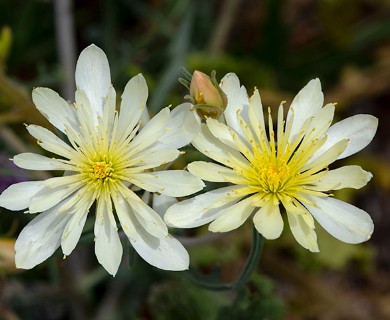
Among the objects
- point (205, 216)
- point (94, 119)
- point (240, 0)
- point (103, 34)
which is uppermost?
point (240, 0)

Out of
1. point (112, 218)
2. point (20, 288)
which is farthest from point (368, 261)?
point (112, 218)

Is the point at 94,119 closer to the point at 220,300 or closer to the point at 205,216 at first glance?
the point at 205,216

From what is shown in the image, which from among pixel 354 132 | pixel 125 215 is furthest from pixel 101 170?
pixel 354 132

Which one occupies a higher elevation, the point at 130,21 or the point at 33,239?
the point at 130,21

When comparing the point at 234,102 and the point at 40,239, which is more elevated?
the point at 234,102

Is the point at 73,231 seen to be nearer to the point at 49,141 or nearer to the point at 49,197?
the point at 49,197

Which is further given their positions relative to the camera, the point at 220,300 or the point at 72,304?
the point at 72,304

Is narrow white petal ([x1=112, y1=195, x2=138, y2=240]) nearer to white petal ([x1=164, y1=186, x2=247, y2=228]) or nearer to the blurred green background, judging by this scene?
white petal ([x1=164, y1=186, x2=247, y2=228])
